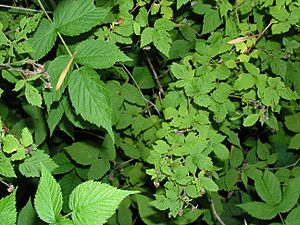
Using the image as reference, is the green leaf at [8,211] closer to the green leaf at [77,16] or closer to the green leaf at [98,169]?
the green leaf at [77,16]

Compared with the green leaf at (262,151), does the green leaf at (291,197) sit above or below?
above

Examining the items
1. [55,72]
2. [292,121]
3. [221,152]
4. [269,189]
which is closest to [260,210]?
[269,189]

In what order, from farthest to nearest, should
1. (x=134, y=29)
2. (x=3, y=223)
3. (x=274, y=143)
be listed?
(x=274, y=143), (x=134, y=29), (x=3, y=223)

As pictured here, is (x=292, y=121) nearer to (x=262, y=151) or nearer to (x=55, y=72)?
(x=262, y=151)

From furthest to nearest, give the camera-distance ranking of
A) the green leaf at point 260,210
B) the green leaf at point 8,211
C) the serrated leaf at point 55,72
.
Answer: the green leaf at point 260,210 → the serrated leaf at point 55,72 → the green leaf at point 8,211

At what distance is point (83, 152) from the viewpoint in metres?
2.18

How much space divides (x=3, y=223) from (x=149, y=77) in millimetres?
1414

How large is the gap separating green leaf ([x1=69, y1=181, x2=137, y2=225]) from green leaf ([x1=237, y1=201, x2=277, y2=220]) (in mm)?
1180

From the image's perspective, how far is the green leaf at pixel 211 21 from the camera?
1.86 meters

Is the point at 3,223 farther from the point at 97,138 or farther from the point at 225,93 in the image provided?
the point at 97,138

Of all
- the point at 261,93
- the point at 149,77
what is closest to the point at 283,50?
the point at 261,93

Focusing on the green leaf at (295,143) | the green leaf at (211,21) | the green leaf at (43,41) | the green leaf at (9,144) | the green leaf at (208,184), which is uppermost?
the green leaf at (43,41)

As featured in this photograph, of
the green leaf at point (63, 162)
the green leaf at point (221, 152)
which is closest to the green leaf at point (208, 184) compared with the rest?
the green leaf at point (221, 152)

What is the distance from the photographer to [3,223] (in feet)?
2.68
